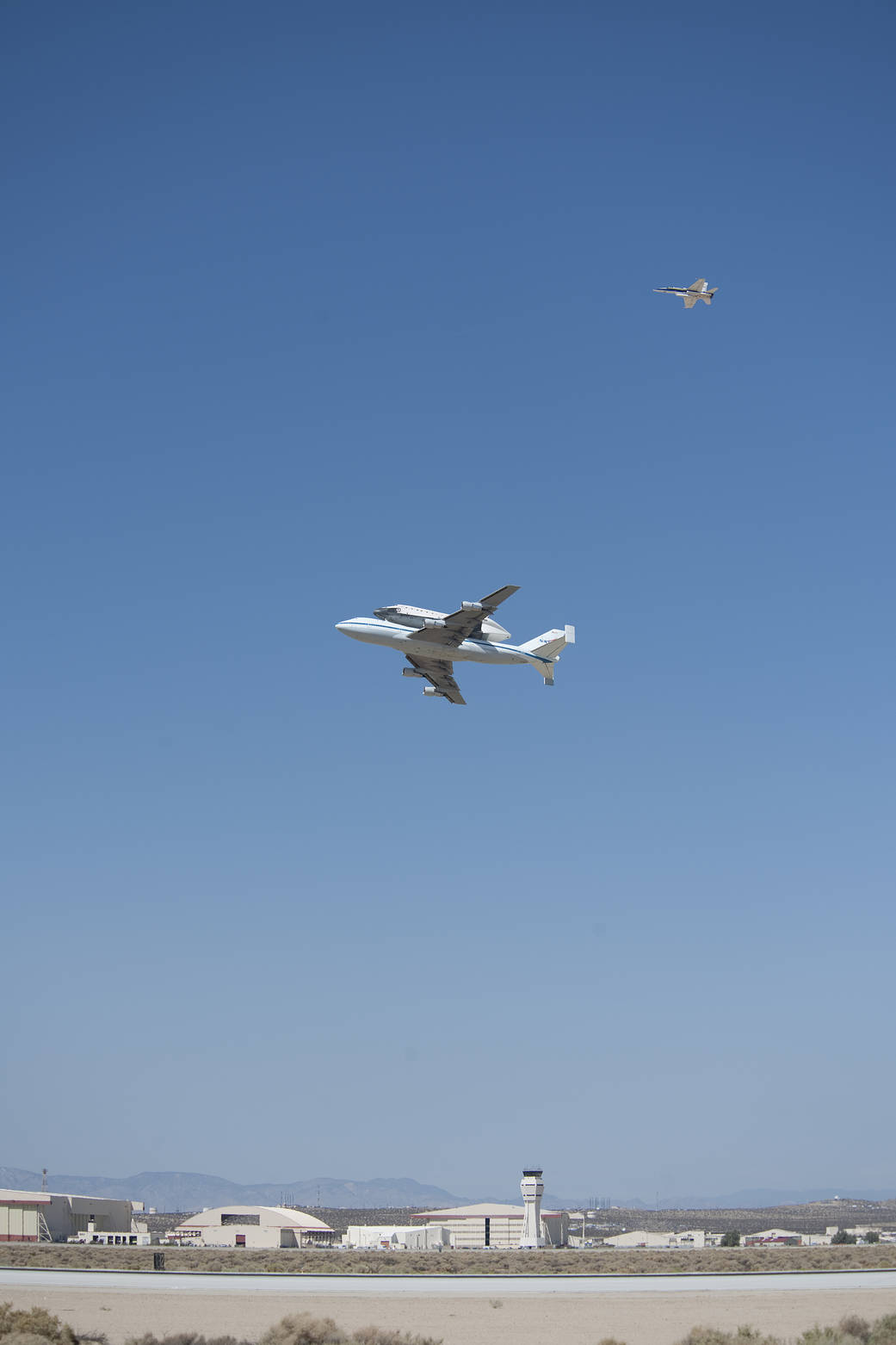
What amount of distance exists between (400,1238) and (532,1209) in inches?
412

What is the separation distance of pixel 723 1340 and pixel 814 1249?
5086 cm

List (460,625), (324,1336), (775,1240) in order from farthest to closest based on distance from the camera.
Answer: (775,1240)
(460,625)
(324,1336)

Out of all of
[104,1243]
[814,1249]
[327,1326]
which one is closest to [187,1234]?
[104,1243]

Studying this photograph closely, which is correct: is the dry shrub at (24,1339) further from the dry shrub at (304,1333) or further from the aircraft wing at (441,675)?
the aircraft wing at (441,675)

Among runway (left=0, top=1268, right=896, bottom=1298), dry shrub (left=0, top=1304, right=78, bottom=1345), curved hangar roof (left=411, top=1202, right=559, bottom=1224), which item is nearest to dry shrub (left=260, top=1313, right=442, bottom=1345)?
dry shrub (left=0, top=1304, right=78, bottom=1345)

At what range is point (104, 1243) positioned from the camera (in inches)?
3706

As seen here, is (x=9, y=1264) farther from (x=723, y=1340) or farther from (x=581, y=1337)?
(x=723, y=1340)

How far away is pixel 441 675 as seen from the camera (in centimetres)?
6469

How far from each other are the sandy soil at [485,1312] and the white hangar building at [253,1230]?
168ft

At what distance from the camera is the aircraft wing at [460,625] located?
2272 inches

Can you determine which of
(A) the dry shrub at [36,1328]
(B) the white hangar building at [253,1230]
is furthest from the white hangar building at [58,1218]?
(A) the dry shrub at [36,1328]

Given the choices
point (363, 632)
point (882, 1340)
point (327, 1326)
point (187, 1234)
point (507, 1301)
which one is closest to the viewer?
point (882, 1340)

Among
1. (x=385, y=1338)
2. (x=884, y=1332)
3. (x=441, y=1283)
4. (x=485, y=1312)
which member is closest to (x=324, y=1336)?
(x=385, y=1338)

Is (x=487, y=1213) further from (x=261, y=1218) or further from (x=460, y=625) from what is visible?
(x=460, y=625)
